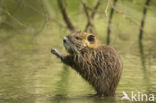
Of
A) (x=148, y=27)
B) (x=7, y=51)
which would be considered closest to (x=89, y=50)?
(x=7, y=51)

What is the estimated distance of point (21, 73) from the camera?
6.70 m

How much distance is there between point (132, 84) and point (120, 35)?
609cm

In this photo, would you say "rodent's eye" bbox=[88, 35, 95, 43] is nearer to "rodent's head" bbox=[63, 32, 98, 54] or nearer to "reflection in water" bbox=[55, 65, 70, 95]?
"rodent's head" bbox=[63, 32, 98, 54]

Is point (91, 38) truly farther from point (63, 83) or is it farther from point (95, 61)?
point (63, 83)

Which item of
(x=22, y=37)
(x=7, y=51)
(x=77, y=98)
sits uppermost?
(x=22, y=37)

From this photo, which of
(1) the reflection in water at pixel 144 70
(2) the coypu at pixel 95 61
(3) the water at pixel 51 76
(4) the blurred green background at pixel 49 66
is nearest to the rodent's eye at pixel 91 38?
(2) the coypu at pixel 95 61

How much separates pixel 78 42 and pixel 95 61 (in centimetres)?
31

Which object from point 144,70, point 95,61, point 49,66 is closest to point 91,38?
point 95,61

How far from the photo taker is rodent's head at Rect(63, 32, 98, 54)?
5.19 m

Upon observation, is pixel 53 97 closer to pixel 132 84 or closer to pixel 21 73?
pixel 132 84

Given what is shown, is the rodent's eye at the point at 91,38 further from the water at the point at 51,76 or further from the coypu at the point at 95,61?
the water at the point at 51,76

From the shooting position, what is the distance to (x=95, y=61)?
17.0ft

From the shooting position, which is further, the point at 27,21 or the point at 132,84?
the point at 27,21

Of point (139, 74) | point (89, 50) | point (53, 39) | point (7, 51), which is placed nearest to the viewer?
point (89, 50)
